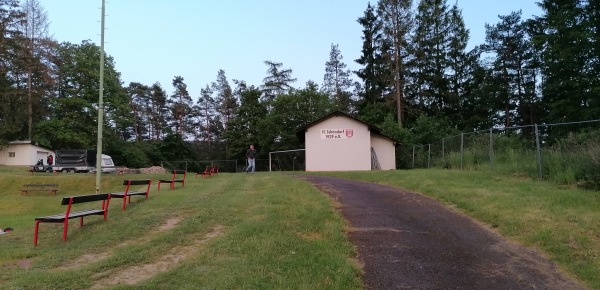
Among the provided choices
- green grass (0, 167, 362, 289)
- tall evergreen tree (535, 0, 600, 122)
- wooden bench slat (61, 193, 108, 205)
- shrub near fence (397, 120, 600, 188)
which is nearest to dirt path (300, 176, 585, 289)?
green grass (0, 167, 362, 289)

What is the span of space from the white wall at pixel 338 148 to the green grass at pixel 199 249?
20264mm

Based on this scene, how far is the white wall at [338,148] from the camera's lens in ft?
104

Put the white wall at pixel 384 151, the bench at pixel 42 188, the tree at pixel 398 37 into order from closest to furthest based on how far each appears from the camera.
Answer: the bench at pixel 42 188 < the white wall at pixel 384 151 < the tree at pixel 398 37

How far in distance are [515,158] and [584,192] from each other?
4.96m

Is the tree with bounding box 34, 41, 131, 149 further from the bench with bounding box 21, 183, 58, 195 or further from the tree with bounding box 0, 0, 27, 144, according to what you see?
the bench with bounding box 21, 183, 58, 195

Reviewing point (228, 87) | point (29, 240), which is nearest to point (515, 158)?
point (29, 240)

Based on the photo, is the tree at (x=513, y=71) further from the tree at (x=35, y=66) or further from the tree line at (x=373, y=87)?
the tree at (x=35, y=66)

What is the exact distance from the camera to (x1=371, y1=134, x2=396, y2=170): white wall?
34.2 m

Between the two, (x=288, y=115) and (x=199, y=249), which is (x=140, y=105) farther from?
(x=199, y=249)

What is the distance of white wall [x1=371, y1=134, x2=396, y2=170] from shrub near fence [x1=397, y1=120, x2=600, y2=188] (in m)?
13.3

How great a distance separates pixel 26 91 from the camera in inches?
2170

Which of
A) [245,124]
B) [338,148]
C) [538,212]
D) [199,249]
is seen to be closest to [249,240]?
[199,249]

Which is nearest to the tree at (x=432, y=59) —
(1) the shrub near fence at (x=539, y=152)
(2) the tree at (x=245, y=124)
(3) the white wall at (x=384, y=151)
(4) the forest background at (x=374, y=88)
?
(4) the forest background at (x=374, y=88)

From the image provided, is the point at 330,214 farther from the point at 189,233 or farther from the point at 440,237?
the point at 189,233
